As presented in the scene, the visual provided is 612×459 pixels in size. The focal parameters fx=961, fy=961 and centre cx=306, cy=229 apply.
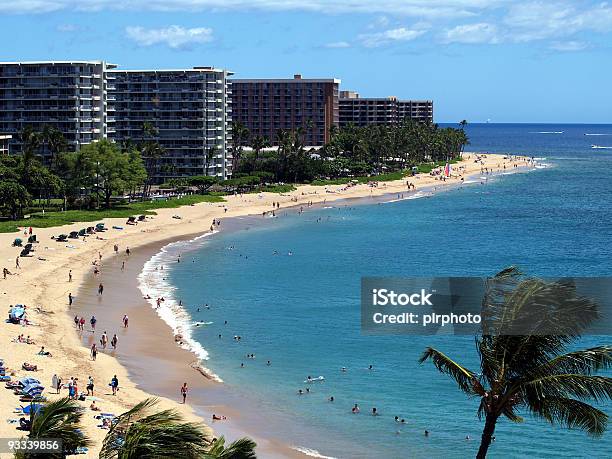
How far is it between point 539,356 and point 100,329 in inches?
1836

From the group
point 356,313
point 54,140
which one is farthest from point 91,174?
point 356,313

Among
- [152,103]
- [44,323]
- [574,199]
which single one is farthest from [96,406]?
[574,199]

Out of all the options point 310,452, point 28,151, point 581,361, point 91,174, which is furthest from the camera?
point 91,174

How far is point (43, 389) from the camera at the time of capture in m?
44.2

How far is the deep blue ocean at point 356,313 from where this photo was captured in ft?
142

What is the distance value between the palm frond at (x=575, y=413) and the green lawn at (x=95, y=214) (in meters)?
87.3

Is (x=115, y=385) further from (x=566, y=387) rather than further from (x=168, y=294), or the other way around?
(x=566, y=387)

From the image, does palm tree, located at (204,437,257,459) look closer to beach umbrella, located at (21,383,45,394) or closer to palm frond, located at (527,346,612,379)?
palm frond, located at (527,346,612,379)

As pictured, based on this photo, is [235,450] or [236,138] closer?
[235,450]

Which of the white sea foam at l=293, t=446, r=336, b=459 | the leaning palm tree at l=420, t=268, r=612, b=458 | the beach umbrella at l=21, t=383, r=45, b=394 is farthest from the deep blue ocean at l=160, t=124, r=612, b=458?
the leaning palm tree at l=420, t=268, r=612, b=458

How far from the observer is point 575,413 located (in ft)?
58.6

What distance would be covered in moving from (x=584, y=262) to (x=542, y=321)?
3271 inches

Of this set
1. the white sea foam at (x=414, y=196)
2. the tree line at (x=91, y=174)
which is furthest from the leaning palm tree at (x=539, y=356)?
the white sea foam at (x=414, y=196)

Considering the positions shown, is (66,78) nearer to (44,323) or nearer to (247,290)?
(247,290)
